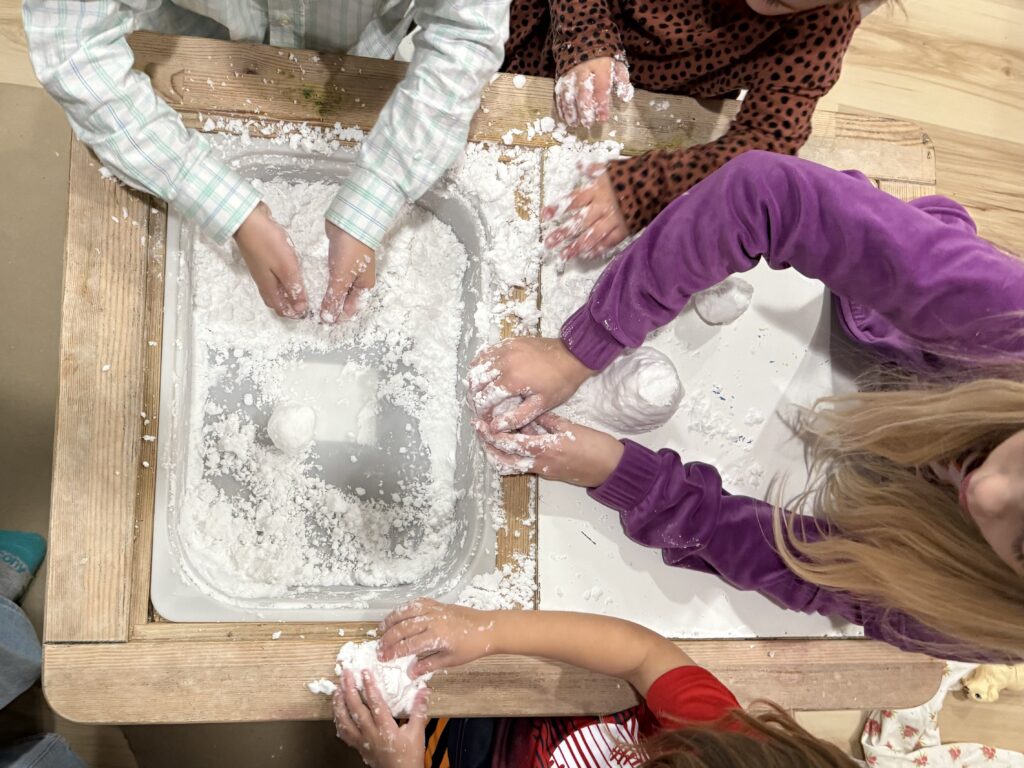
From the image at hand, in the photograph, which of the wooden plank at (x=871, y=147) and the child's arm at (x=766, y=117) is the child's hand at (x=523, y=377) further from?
the wooden plank at (x=871, y=147)

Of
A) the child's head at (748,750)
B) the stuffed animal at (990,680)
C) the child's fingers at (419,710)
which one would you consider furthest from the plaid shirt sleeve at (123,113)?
the stuffed animal at (990,680)

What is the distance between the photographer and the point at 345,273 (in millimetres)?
780

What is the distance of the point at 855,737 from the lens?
49.1 inches

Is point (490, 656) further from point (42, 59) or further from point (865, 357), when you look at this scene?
point (42, 59)

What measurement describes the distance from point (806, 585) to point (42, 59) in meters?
0.91

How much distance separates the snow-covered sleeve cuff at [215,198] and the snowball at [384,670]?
44 centimetres

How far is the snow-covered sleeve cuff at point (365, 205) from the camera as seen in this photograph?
0.74 metres

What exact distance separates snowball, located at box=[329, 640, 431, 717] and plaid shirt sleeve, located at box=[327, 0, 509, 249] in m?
0.42

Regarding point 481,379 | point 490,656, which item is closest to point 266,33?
point 481,379

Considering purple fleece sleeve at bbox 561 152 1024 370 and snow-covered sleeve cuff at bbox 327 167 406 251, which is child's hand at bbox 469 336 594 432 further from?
snow-covered sleeve cuff at bbox 327 167 406 251

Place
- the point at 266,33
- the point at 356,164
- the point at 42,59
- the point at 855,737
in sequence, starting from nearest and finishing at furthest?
1. the point at 42,59
2. the point at 356,164
3. the point at 266,33
4. the point at 855,737

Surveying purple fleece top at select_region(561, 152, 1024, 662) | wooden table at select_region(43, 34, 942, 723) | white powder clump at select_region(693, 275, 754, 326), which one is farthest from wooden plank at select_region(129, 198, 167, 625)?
white powder clump at select_region(693, 275, 754, 326)

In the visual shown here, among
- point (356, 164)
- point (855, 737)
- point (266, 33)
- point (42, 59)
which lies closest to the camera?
point (42, 59)

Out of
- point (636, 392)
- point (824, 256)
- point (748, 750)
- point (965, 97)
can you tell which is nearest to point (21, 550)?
point (636, 392)
